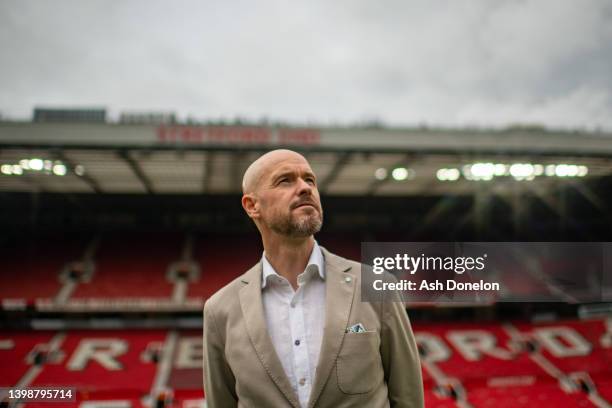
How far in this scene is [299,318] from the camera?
68.1 inches

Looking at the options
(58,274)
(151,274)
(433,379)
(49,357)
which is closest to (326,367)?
(433,379)

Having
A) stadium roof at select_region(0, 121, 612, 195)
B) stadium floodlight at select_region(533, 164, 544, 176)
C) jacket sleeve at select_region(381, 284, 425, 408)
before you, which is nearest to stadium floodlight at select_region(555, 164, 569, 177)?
stadium roof at select_region(0, 121, 612, 195)

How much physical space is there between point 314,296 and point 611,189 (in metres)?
19.8

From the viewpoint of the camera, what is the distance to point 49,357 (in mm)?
14438

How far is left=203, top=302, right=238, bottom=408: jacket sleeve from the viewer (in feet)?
6.14

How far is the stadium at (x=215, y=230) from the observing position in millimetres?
13023

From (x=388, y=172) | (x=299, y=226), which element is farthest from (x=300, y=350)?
(x=388, y=172)

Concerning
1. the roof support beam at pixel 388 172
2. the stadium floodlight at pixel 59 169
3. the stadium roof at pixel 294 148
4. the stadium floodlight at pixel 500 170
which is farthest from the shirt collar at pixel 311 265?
the stadium floodlight at pixel 59 169

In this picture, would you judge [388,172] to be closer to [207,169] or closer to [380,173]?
[380,173]

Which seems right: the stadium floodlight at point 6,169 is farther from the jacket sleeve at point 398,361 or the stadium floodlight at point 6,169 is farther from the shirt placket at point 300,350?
the jacket sleeve at point 398,361

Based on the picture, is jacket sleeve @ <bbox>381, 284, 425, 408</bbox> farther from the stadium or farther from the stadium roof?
the stadium roof

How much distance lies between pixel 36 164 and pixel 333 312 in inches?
608

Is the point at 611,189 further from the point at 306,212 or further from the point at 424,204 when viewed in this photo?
the point at 306,212

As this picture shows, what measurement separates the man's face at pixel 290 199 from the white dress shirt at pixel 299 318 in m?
0.20
